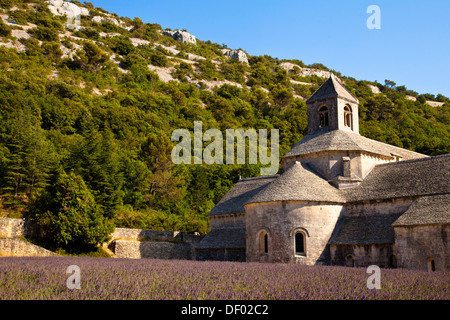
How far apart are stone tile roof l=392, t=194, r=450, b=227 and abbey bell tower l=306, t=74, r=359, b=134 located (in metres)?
11.0

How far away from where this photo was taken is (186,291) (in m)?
10.7

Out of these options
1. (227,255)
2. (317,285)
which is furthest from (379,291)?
(227,255)

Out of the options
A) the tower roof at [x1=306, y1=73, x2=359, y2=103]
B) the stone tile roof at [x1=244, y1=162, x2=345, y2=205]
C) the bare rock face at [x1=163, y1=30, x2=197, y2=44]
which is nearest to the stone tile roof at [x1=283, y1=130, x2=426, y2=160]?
the stone tile roof at [x1=244, y1=162, x2=345, y2=205]

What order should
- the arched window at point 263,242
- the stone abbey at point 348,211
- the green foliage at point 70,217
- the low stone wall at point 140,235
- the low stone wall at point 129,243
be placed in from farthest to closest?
1. the low stone wall at point 140,235
2. the green foliage at point 70,217
3. the arched window at point 263,242
4. the low stone wall at point 129,243
5. the stone abbey at point 348,211

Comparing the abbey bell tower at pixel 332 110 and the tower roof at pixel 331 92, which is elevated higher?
the tower roof at pixel 331 92

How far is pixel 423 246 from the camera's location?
2208 cm

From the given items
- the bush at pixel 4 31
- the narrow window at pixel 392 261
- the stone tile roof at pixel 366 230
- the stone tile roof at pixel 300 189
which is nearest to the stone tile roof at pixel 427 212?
the stone tile roof at pixel 366 230

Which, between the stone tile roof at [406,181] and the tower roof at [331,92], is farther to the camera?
the tower roof at [331,92]

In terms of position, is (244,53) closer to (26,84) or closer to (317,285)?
(26,84)

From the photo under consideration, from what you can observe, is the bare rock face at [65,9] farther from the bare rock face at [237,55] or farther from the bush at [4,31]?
the bare rock face at [237,55]

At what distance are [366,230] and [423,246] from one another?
407 centimetres

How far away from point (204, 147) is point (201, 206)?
15.9 meters

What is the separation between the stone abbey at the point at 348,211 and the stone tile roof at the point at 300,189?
6 cm

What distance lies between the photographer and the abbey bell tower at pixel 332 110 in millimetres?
33750
